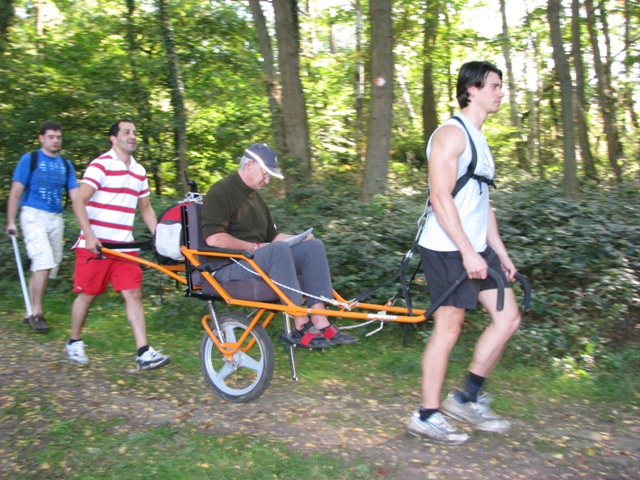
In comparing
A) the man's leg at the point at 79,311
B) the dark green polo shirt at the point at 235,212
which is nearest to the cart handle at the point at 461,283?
the dark green polo shirt at the point at 235,212

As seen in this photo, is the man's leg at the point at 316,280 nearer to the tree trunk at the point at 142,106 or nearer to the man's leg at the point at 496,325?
the man's leg at the point at 496,325

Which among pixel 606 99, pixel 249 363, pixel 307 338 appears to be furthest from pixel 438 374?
pixel 606 99

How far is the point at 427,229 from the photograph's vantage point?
401 centimetres

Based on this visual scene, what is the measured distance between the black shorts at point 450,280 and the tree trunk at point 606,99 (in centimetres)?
1148

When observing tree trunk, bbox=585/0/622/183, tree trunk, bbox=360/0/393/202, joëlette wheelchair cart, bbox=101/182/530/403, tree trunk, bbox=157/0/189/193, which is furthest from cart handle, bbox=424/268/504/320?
tree trunk, bbox=585/0/622/183

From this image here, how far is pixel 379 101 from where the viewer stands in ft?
30.4

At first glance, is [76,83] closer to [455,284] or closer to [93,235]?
[93,235]

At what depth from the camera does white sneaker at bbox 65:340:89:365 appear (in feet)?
18.3

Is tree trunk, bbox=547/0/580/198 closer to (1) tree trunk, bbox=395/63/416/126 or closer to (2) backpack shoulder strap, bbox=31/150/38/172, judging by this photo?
(2) backpack shoulder strap, bbox=31/150/38/172

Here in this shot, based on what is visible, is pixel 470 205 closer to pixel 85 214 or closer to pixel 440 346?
pixel 440 346

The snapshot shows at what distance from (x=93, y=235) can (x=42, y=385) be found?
1182 millimetres

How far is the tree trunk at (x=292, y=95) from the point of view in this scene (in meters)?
10.1

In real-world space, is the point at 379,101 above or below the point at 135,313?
above

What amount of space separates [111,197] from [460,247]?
3.01 metres
